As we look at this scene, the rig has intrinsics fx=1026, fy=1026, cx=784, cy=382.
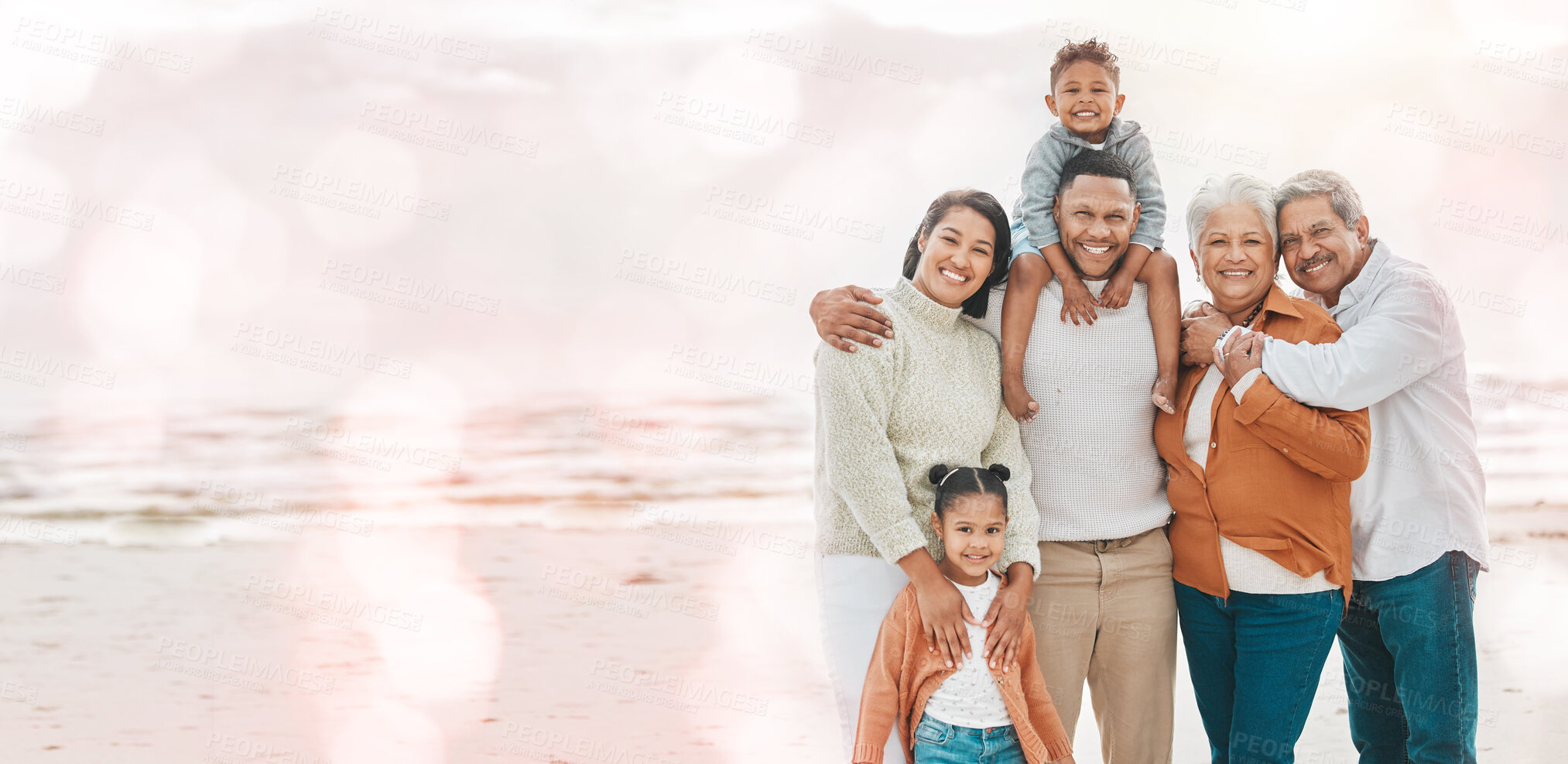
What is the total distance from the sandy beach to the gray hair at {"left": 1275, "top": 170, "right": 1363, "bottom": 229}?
1.74 metres

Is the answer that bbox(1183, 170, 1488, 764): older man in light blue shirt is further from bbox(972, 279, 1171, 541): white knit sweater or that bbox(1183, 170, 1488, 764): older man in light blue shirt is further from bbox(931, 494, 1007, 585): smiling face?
bbox(931, 494, 1007, 585): smiling face

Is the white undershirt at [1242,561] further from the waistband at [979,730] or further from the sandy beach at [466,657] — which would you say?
the sandy beach at [466,657]

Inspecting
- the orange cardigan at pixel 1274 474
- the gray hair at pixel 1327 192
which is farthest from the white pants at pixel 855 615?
the gray hair at pixel 1327 192

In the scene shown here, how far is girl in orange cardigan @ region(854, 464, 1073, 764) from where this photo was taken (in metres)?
1.83

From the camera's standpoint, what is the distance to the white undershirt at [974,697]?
184 cm

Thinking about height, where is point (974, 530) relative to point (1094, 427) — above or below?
below

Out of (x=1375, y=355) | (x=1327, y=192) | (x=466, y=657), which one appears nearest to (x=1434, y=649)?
(x=1375, y=355)

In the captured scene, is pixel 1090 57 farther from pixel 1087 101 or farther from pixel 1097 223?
pixel 1097 223

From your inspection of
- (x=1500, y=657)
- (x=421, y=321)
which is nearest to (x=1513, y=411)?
(x=1500, y=657)

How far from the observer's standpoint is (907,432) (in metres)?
1.91

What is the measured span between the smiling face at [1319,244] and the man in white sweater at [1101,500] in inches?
13.2

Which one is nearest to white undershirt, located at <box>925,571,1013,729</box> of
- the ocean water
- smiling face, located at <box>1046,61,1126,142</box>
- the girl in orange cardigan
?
the girl in orange cardigan

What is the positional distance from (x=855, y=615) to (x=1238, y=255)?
1.03 metres

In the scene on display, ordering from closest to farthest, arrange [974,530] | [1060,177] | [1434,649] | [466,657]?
[974,530]
[1434,649]
[1060,177]
[466,657]
